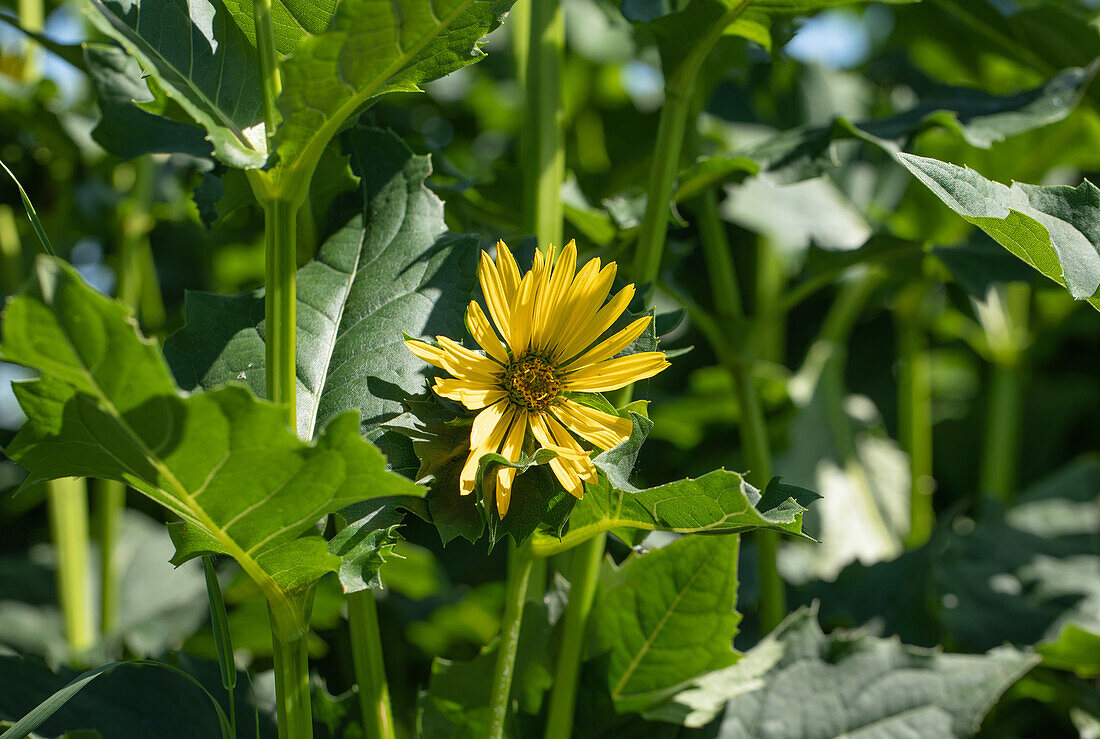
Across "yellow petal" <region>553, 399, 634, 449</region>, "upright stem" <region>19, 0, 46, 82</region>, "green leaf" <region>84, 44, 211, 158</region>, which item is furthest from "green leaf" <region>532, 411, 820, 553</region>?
"upright stem" <region>19, 0, 46, 82</region>

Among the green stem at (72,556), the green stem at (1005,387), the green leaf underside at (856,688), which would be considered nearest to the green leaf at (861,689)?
the green leaf underside at (856,688)

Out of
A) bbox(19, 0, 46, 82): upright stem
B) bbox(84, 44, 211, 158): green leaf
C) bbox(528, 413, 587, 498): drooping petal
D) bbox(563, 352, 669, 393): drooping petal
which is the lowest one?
bbox(528, 413, 587, 498): drooping petal

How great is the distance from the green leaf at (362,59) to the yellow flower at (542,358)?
0.10 meters

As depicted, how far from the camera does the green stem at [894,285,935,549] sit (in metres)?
1.15

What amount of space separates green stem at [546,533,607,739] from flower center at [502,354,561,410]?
0.14m

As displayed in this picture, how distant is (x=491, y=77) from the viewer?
153 centimetres

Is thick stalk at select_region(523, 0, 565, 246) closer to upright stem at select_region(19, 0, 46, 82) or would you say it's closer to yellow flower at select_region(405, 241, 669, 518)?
yellow flower at select_region(405, 241, 669, 518)

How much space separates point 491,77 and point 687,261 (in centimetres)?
57

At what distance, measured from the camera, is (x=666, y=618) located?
1.90 feet

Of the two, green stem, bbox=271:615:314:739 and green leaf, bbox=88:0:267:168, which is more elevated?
green leaf, bbox=88:0:267:168

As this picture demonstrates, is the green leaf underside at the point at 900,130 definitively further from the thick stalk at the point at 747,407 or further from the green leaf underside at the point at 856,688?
the green leaf underside at the point at 856,688

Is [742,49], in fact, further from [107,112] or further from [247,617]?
[247,617]

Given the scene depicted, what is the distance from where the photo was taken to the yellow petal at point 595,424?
0.44 metres

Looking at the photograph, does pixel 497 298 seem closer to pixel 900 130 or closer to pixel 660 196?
pixel 660 196
